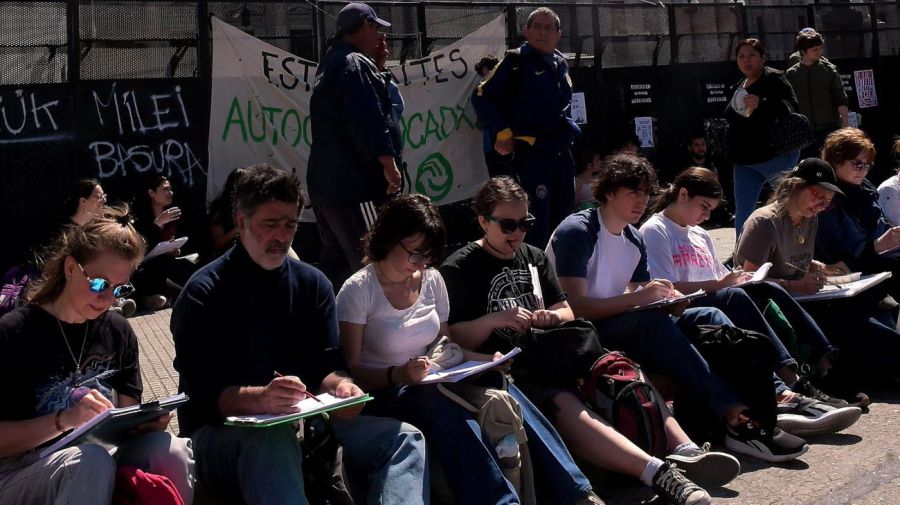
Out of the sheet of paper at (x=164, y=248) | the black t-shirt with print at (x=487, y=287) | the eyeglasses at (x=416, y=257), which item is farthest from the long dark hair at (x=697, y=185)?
the sheet of paper at (x=164, y=248)

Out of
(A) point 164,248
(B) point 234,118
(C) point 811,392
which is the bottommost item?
(C) point 811,392

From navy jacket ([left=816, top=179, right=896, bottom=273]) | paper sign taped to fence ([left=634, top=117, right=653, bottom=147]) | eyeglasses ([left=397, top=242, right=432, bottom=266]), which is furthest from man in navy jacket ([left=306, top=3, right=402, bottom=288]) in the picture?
paper sign taped to fence ([left=634, top=117, right=653, bottom=147])

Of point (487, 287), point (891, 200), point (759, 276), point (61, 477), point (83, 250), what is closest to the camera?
point (61, 477)

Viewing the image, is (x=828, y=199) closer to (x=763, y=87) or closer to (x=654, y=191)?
(x=654, y=191)

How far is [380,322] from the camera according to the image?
13.7 ft

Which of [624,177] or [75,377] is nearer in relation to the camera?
[75,377]

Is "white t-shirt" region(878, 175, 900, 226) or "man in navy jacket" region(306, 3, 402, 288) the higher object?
"man in navy jacket" region(306, 3, 402, 288)

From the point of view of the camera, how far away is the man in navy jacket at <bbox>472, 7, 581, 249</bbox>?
25.5 feet

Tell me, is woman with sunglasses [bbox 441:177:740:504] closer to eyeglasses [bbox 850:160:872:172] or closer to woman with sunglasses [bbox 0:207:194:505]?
woman with sunglasses [bbox 0:207:194:505]

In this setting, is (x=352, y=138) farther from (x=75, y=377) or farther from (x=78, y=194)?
(x=75, y=377)

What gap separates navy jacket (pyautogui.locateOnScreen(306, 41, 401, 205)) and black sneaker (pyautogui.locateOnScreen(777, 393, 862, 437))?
2513mm

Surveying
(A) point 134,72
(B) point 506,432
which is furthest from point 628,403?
(A) point 134,72

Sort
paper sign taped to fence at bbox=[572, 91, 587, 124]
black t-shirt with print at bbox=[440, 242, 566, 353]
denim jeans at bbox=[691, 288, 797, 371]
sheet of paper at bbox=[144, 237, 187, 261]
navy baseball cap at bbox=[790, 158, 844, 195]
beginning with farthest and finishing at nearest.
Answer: paper sign taped to fence at bbox=[572, 91, 587, 124]
sheet of paper at bbox=[144, 237, 187, 261]
navy baseball cap at bbox=[790, 158, 844, 195]
denim jeans at bbox=[691, 288, 797, 371]
black t-shirt with print at bbox=[440, 242, 566, 353]

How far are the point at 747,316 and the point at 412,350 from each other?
201 cm
